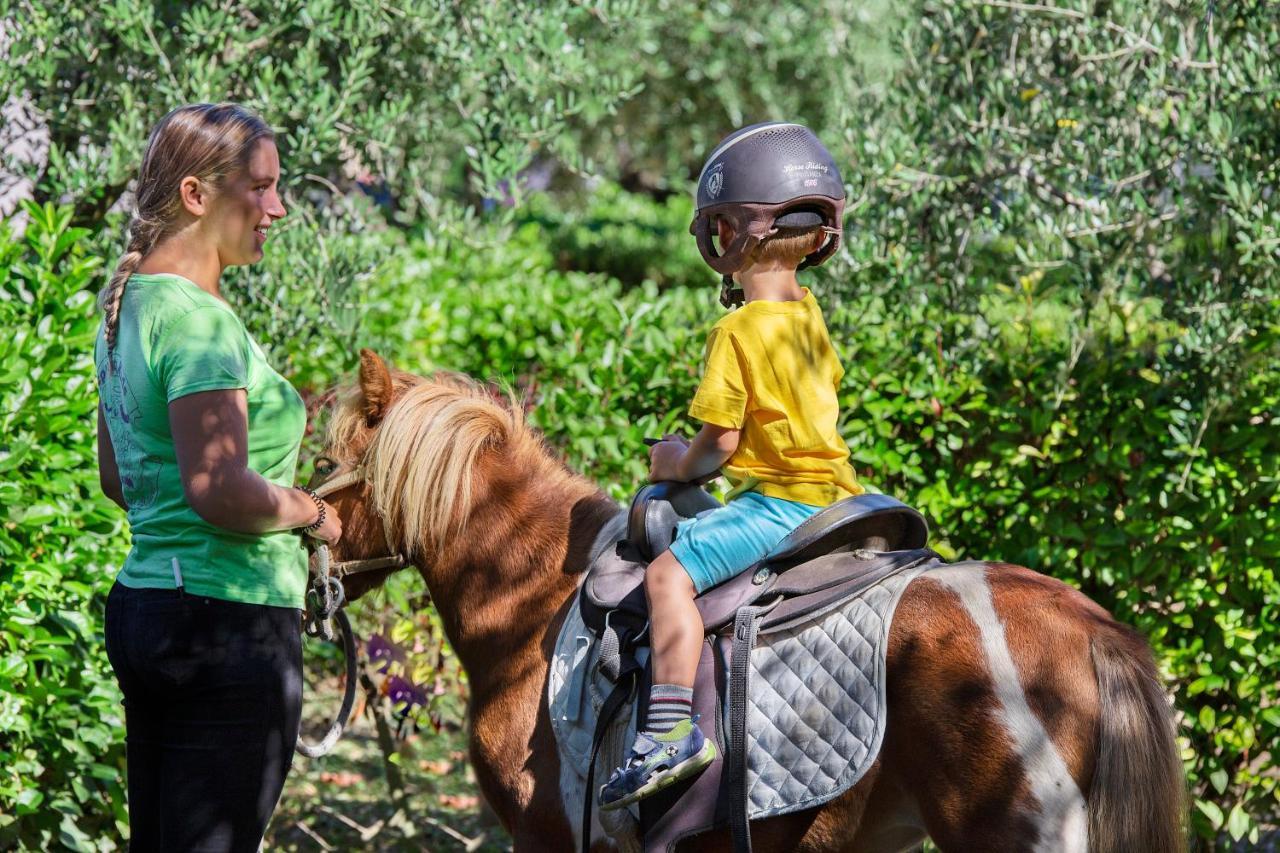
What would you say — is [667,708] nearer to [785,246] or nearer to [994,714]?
[994,714]

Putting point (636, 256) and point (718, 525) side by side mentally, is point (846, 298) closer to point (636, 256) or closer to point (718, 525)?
point (718, 525)

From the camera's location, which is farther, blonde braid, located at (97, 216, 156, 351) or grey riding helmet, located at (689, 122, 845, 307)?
grey riding helmet, located at (689, 122, 845, 307)

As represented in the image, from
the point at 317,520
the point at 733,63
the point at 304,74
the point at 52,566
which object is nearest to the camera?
the point at 317,520

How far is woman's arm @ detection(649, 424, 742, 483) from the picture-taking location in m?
2.84

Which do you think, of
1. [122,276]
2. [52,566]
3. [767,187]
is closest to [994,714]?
[767,187]

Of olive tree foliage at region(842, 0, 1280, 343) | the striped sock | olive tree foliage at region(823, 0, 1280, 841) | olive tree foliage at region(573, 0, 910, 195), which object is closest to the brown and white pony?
the striped sock

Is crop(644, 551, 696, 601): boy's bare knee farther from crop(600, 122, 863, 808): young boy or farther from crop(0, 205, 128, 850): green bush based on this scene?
crop(0, 205, 128, 850): green bush

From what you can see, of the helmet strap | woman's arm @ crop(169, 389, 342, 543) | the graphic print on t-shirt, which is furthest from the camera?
the helmet strap

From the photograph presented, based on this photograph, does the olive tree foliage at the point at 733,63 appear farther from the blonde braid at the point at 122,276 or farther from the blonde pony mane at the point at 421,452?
the blonde braid at the point at 122,276

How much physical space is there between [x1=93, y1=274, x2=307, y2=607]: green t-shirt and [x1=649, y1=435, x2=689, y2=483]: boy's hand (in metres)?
0.93

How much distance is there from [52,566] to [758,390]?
2369 mm

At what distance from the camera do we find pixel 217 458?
7.54 feet

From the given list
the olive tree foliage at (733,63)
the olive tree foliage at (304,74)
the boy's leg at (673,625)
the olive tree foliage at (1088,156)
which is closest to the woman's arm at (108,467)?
the boy's leg at (673,625)

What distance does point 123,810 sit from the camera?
4.18m
